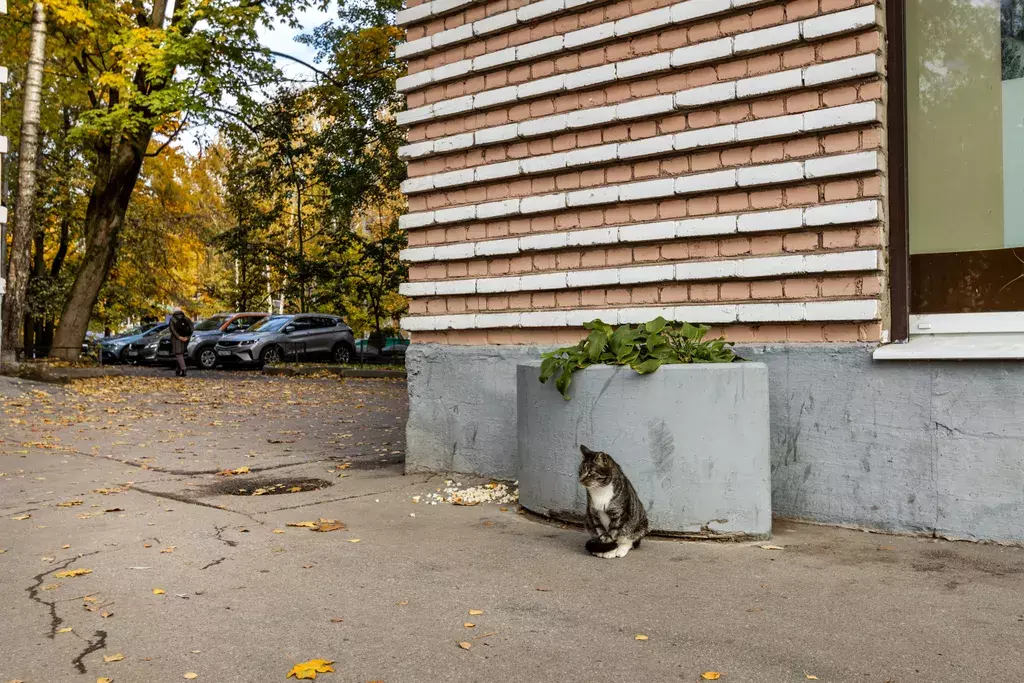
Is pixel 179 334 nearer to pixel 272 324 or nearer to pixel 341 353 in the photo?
pixel 272 324

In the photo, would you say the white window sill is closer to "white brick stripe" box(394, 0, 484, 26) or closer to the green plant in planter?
the green plant in planter

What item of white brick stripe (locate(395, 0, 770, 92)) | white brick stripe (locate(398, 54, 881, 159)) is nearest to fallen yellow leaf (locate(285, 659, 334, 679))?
white brick stripe (locate(398, 54, 881, 159))

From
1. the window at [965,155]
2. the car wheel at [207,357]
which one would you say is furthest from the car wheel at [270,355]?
the window at [965,155]

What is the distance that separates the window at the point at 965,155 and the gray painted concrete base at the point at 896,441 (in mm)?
593

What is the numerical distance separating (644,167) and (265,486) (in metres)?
4.00

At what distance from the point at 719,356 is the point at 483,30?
3.57 metres

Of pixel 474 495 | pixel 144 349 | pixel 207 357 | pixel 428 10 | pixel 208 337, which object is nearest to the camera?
pixel 474 495

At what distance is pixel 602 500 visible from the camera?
528cm

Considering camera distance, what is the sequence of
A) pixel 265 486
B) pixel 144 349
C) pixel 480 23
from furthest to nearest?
pixel 144 349, pixel 265 486, pixel 480 23

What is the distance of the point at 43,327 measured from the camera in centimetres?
3769

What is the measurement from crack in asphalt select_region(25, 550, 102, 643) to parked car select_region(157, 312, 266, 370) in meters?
26.2

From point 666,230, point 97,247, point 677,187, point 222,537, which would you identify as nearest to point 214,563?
point 222,537

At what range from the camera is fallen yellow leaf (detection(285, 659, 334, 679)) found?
3619 mm

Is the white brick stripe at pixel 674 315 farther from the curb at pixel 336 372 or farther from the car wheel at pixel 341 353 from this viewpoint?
the car wheel at pixel 341 353
